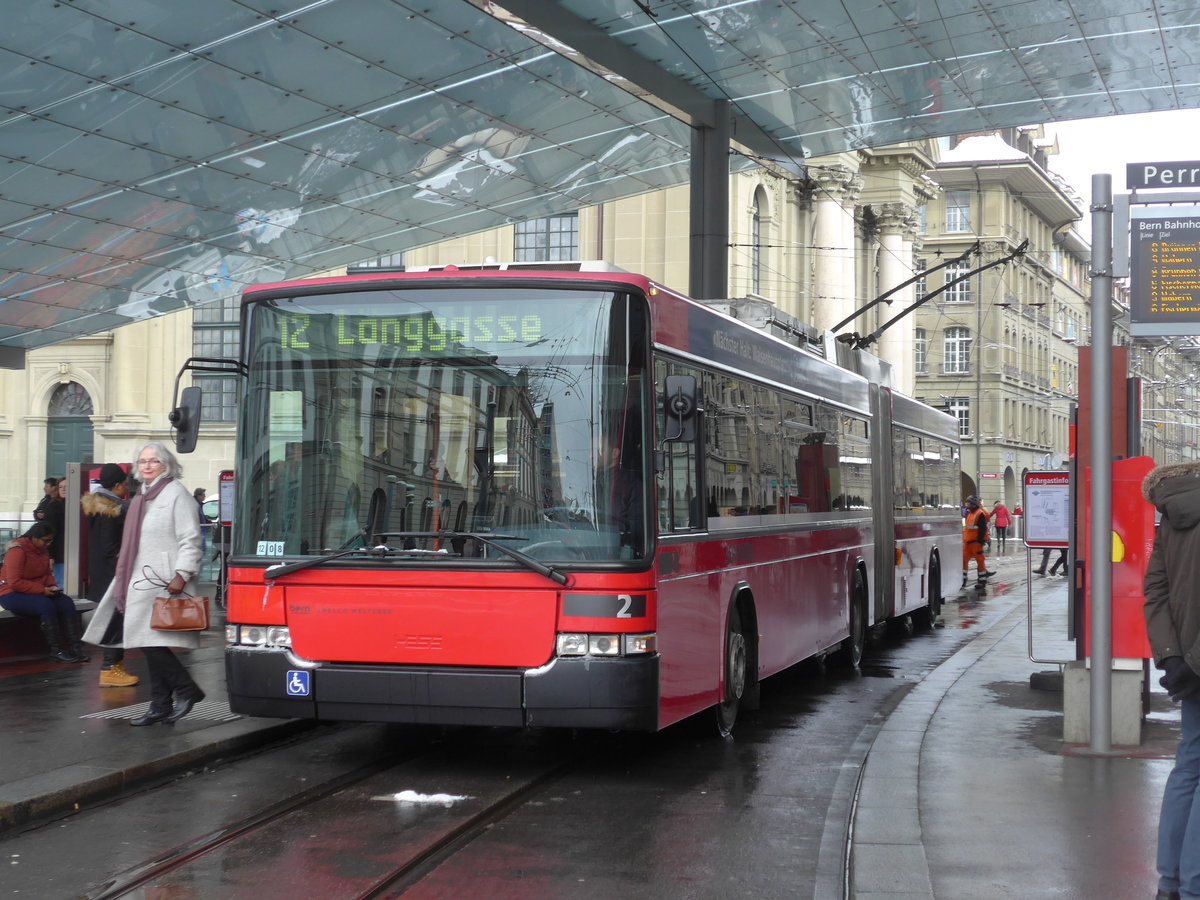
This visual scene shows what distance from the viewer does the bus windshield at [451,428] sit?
8.48m

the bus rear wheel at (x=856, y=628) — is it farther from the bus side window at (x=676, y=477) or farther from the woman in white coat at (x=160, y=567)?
the woman in white coat at (x=160, y=567)

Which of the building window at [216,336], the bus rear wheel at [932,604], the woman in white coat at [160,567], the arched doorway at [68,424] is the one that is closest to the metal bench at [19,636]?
the woman in white coat at [160,567]

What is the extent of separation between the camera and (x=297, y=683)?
344 inches

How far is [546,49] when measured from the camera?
51.5 feet

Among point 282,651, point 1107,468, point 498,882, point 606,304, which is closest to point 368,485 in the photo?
→ point 282,651

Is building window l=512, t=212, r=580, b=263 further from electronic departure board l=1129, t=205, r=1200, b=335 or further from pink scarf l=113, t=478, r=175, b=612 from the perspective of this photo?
pink scarf l=113, t=478, r=175, b=612

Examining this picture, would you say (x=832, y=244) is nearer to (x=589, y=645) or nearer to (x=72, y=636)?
(x=72, y=636)

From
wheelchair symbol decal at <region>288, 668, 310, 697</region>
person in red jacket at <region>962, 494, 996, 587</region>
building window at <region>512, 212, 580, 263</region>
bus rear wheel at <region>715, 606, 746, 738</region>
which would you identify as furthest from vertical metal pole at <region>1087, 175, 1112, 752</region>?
building window at <region>512, 212, 580, 263</region>

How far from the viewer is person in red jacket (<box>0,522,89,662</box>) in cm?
1347

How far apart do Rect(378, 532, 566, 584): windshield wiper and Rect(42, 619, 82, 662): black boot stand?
6478 millimetres

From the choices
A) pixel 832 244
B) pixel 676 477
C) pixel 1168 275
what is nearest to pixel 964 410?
pixel 832 244

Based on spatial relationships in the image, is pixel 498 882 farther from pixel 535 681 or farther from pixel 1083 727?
pixel 1083 727

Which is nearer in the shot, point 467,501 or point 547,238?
point 467,501

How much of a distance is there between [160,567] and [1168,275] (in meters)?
6.97
